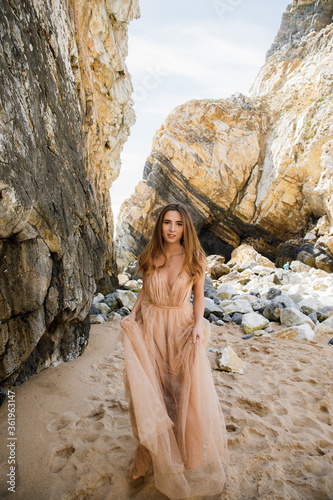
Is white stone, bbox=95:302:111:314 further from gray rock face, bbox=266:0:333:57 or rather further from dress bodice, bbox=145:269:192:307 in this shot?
gray rock face, bbox=266:0:333:57

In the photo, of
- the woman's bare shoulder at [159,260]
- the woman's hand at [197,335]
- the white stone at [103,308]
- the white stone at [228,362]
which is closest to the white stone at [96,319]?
the white stone at [103,308]

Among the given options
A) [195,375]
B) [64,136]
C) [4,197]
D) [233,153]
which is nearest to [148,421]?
[195,375]

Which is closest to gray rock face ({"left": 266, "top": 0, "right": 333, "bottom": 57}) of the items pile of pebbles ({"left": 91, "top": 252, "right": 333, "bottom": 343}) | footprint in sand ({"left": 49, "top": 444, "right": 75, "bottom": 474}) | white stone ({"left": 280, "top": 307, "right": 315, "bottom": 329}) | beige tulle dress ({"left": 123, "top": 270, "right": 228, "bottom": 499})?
pile of pebbles ({"left": 91, "top": 252, "right": 333, "bottom": 343})

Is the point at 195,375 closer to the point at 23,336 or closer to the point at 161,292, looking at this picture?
the point at 161,292

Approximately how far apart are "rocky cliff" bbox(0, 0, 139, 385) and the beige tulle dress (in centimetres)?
133

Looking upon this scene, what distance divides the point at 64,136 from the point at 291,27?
116 feet

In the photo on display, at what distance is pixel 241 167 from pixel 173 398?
869 inches

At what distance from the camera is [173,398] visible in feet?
6.26

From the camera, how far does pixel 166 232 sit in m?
2.24

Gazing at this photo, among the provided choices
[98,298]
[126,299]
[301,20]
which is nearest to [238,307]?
[126,299]

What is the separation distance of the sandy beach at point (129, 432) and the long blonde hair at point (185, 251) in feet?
5.02

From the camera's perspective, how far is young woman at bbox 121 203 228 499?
168cm

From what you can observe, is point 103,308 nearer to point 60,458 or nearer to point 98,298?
point 98,298

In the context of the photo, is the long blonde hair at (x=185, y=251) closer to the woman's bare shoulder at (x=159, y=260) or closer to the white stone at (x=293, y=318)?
the woman's bare shoulder at (x=159, y=260)
